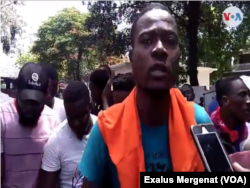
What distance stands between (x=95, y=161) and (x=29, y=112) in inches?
57.9

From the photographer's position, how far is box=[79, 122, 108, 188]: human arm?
5.87ft

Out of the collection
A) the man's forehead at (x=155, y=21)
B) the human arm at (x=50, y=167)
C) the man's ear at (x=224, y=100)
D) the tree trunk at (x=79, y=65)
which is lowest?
the tree trunk at (x=79, y=65)

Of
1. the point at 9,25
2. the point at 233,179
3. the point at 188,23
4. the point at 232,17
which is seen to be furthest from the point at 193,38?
the point at 233,179

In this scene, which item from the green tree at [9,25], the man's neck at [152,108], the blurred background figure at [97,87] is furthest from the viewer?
the green tree at [9,25]

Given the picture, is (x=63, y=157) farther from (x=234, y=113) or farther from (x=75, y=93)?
(x=234, y=113)

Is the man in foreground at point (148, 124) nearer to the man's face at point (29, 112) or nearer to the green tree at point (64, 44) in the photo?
the man's face at point (29, 112)

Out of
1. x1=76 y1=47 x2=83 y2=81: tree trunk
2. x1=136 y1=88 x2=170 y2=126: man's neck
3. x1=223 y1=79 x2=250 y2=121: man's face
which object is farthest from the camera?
x1=76 y1=47 x2=83 y2=81: tree trunk

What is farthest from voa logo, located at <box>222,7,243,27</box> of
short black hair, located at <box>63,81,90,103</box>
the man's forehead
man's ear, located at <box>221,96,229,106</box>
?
the man's forehead

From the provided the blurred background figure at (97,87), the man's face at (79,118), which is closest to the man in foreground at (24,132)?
the man's face at (79,118)

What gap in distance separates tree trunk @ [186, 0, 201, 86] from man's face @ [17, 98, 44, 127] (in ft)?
41.1

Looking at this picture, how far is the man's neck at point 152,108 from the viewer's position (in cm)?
180

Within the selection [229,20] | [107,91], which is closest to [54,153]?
[107,91]

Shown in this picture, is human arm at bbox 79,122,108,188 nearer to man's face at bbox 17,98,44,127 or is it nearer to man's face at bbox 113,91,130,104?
man's face at bbox 17,98,44,127

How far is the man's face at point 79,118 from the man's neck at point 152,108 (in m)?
1.31
